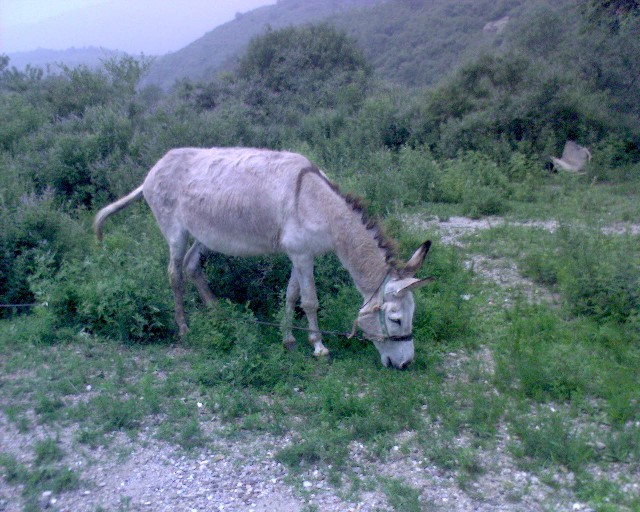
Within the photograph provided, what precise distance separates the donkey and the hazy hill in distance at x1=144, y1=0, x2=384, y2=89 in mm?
26670

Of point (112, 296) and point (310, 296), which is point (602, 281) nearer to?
point (310, 296)

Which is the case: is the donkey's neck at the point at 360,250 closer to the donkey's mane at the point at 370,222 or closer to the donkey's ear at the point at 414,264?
the donkey's mane at the point at 370,222

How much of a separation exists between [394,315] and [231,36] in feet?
133

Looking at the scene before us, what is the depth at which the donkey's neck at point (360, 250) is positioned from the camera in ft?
16.9

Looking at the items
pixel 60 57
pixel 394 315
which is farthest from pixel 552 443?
pixel 60 57

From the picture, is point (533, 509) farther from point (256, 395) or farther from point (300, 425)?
point (256, 395)

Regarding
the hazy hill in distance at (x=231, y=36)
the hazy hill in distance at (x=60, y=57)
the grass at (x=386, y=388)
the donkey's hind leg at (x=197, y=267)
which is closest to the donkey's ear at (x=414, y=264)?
the grass at (x=386, y=388)

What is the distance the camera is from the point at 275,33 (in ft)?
72.9

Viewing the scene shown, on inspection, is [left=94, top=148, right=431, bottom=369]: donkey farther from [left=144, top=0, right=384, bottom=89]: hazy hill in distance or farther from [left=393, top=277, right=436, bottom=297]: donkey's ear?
[left=144, top=0, right=384, bottom=89]: hazy hill in distance

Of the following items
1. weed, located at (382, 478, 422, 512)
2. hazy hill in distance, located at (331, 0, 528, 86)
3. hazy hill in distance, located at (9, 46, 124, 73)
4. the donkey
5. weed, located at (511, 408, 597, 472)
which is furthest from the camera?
hazy hill in distance, located at (331, 0, 528, 86)

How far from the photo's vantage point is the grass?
396 centimetres

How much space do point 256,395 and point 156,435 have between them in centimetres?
88

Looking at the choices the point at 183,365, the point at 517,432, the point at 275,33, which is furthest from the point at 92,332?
the point at 275,33

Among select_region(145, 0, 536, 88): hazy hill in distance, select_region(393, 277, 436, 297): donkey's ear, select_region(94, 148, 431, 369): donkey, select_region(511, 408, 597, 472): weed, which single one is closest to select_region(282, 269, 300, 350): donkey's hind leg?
select_region(94, 148, 431, 369): donkey
